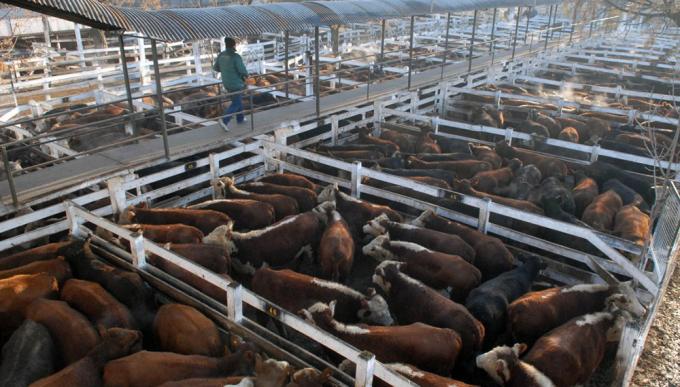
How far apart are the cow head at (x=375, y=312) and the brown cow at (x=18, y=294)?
3.52 metres

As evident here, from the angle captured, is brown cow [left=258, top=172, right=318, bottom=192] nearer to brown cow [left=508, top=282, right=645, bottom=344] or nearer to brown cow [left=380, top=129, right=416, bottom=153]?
brown cow [left=380, top=129, right=416, bottom=153]

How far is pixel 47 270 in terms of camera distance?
6.31 metres

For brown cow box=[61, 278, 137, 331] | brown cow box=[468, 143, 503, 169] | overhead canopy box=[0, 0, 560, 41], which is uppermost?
overhead canopy box=[0, 0, 560, 41]

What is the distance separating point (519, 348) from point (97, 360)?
4147mm

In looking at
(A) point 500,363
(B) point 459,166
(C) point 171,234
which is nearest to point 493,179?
(B) point 459,166

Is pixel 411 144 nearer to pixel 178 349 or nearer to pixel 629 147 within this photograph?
pixel 629 147

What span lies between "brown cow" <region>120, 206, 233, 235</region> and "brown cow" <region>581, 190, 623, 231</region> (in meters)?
5.75

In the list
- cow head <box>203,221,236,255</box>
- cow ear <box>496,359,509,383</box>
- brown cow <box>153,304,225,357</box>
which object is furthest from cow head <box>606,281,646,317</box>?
cow head <box>203,221,236,255</box>

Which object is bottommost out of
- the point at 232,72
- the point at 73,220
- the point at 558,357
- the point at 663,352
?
the point at 663,352

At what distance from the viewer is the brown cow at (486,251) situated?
23.8ft

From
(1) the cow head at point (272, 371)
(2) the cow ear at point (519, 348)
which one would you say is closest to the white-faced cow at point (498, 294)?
(2) the cow ear at point (519, 348)

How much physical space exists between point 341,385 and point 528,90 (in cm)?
1668

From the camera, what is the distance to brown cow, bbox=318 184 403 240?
8.41 meters

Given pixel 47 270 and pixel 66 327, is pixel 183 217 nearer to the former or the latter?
pixel 47 270
